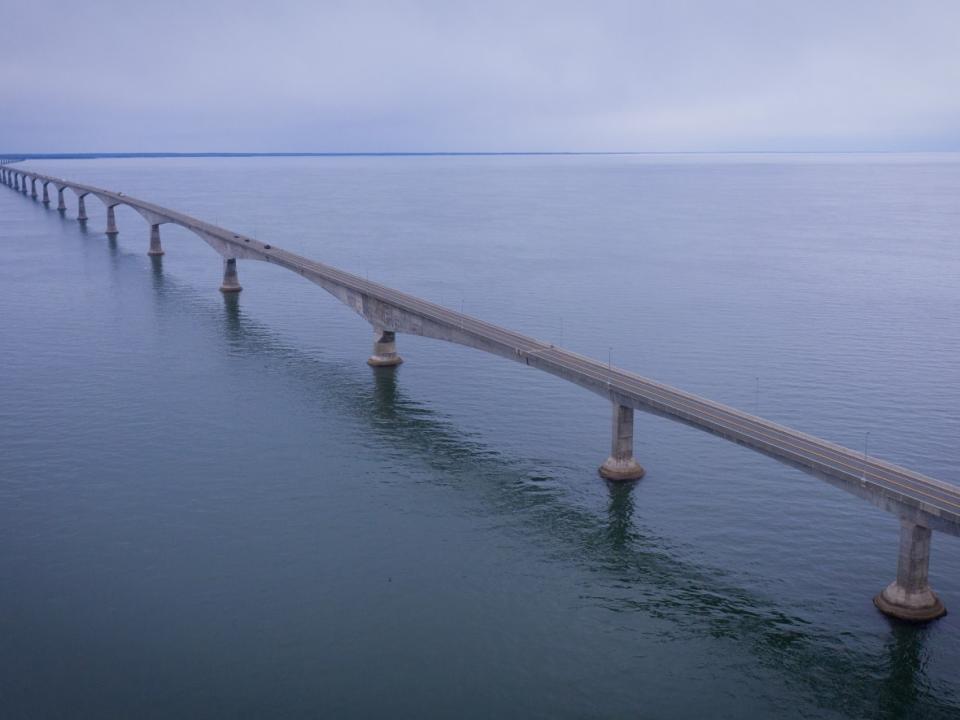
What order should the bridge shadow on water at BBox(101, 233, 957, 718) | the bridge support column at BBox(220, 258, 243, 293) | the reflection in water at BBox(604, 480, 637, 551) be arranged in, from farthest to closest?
the bridge support column at BBox(220, 258, 243, 293) < the reflection in water at BBox(604, 480, 637, 551) < the bridge shadow on water at BBox(101, 233, 957, 718)

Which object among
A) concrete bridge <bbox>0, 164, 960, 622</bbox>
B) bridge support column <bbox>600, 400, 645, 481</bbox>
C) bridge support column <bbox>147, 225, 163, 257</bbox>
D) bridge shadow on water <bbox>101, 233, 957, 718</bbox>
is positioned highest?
bridge support column <bbox>147, 225, 163, 257</bbox>

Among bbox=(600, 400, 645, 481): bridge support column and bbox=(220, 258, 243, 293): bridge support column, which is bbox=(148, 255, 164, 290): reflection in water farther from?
bbox=(600, 400, 645, 481): bridge support column

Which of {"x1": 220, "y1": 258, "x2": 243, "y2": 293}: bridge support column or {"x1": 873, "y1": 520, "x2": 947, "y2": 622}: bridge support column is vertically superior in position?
{"x1": 220, "y1": 258, "x2": 243, "y2": 293}: bridge support column

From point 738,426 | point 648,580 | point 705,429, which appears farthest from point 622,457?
point 648,580

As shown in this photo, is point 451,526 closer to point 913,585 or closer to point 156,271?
point 913,585

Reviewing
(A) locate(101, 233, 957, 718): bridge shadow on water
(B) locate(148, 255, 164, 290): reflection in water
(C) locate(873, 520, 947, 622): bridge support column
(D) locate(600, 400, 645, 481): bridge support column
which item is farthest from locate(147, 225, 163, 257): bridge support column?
(C) locate(873, 520, 947, 622): bridge support column

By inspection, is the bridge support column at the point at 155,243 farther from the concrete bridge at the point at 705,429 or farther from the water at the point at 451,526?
the concrete bridge at the point at 705,429

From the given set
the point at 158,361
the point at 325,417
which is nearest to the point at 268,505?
the point at 325,417
